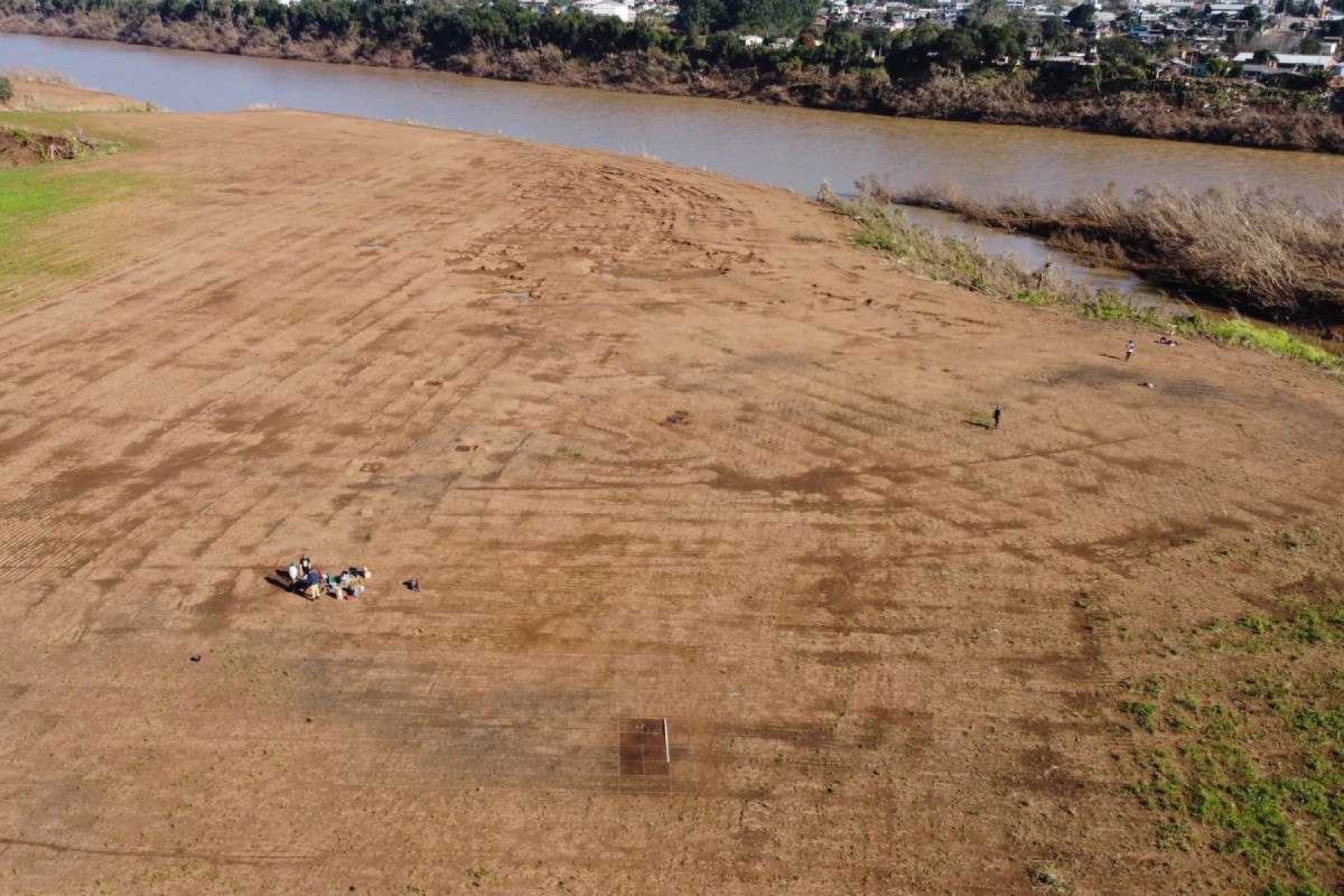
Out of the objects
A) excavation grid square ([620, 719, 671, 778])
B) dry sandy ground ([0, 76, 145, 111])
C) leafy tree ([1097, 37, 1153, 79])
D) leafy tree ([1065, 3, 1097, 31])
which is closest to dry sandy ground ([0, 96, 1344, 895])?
excavation grid square ([620, 719, 671, 778])

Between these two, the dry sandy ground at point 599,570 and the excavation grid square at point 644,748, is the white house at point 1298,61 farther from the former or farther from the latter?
the excavation grid square at point 644,748

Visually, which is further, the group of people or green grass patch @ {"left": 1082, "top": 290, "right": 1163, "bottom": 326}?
green grass patch @ {"left": 1082, "top": 290, "right": 1163, "bottom": 326}

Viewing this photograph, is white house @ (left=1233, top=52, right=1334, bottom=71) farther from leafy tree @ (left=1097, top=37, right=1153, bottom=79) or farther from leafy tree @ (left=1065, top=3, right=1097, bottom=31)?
leafy tree @ (left=1065, top=3, right=1097, bottom=31)

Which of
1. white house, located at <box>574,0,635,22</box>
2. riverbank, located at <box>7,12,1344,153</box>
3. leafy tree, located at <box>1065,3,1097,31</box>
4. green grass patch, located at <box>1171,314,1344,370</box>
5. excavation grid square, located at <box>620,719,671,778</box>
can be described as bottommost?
excavation grid square, located at <box>620,719,671,778</box>

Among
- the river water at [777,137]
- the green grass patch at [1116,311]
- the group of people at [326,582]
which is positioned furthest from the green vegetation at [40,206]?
the green grass patch at [1116,311]

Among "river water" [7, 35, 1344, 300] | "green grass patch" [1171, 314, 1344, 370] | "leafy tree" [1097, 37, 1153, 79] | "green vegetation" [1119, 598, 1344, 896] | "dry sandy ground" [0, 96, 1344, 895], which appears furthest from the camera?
"leafy tree" [1097, 37, 1153, 79]

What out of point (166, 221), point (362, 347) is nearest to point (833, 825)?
point (362, 347)

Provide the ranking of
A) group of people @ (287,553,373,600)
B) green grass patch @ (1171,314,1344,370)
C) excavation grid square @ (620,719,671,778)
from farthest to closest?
green grass patch @ (1171,314,1344,370) < group of people @ (287,553,373,600) < excavation grid square @ (620,719,671,778)
